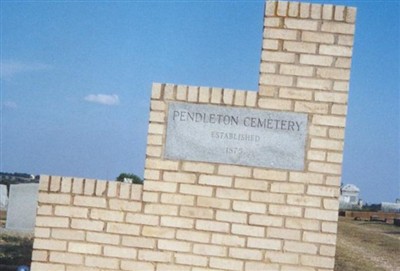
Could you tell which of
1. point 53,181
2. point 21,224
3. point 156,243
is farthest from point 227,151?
point 21,224

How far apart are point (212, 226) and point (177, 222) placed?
10.7 inches

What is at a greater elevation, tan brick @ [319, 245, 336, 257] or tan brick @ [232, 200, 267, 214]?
tan brick @ [232, 200, 267, 214]

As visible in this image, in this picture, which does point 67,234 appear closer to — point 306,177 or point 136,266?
point 136,266

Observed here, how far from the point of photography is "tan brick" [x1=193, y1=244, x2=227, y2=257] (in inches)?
158

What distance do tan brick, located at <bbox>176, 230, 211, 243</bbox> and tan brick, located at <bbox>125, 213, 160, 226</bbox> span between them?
205 mm

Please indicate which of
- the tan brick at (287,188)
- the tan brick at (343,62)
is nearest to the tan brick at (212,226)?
the tan brick at (287,188)

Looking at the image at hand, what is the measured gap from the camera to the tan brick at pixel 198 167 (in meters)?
4.04

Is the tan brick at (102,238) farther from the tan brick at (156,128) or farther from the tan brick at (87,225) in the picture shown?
the tan brick at (156,128)

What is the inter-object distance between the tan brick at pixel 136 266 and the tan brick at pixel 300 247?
104 cm

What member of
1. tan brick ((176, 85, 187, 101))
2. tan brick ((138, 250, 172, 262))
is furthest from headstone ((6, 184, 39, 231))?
tan brick ((176, 85, 187, 101))

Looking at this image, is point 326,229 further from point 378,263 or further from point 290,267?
point 378,263

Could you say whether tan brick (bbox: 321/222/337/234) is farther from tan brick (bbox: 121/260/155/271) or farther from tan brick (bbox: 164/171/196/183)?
tan brick (bbox: 121/260/155/271)

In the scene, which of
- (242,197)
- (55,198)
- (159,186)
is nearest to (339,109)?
(242,197)

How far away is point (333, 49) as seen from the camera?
13.4 feet
